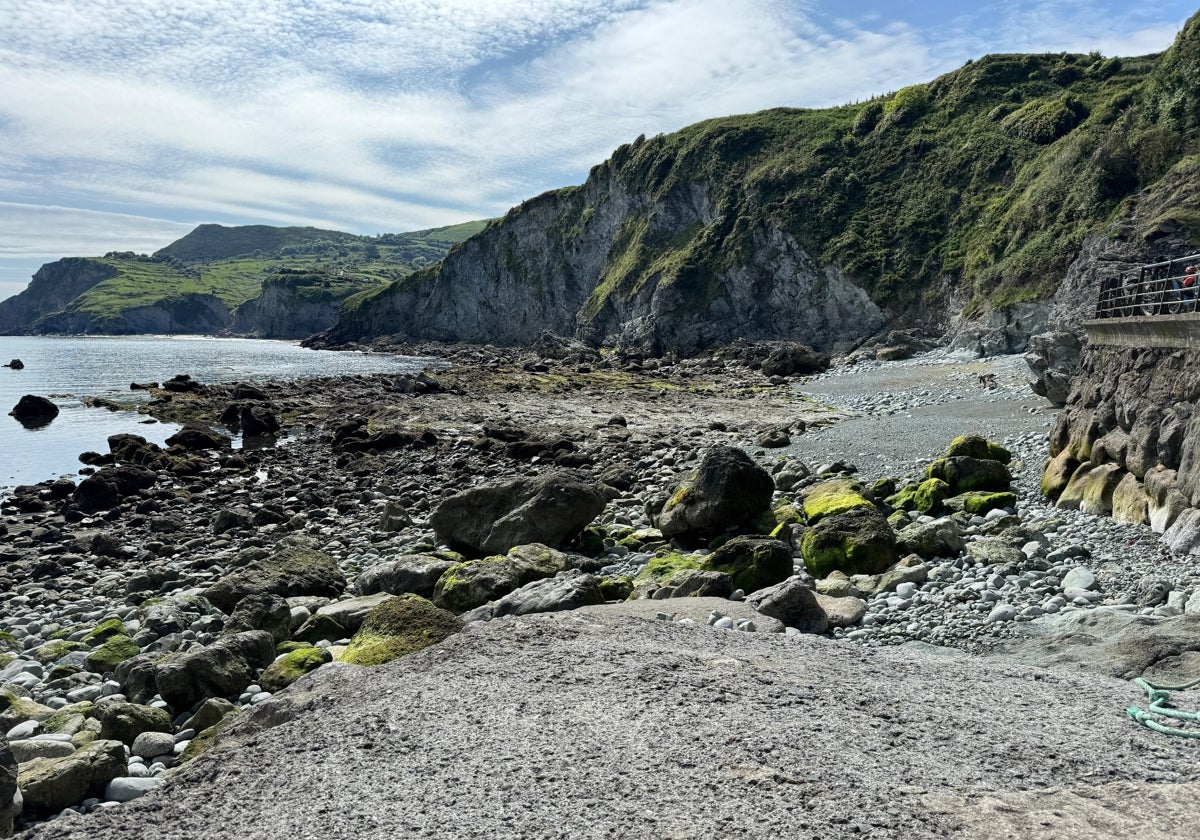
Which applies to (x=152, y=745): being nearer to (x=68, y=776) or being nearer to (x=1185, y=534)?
(x=68, y=776)

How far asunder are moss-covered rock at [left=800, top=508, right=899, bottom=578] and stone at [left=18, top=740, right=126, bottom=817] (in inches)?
407

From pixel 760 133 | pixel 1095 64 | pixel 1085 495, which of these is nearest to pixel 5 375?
pixel 760 133

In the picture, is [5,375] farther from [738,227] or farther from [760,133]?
[760,133]

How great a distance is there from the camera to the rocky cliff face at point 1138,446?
1238cm

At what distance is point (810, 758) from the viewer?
636cm

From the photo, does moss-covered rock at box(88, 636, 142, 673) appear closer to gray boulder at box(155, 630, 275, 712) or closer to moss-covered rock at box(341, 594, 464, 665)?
gray boulder at box(155, 630, 275, 712)

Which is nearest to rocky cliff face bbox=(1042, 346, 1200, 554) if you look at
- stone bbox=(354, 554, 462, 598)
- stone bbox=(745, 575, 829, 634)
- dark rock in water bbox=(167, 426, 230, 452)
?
stone bbox=(745, 575, 829, 634)

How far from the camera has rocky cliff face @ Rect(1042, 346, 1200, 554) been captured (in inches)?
487

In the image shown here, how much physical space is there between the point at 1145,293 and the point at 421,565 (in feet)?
51.6

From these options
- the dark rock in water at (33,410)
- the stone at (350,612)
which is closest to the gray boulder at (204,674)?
the stone at (350,612)

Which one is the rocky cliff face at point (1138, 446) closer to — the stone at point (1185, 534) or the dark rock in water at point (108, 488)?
the stone at point (1185, 534)

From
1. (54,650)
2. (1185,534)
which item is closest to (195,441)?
(54,650)

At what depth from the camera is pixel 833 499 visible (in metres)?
17.0

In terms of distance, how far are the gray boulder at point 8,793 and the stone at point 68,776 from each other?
0.76 ft
